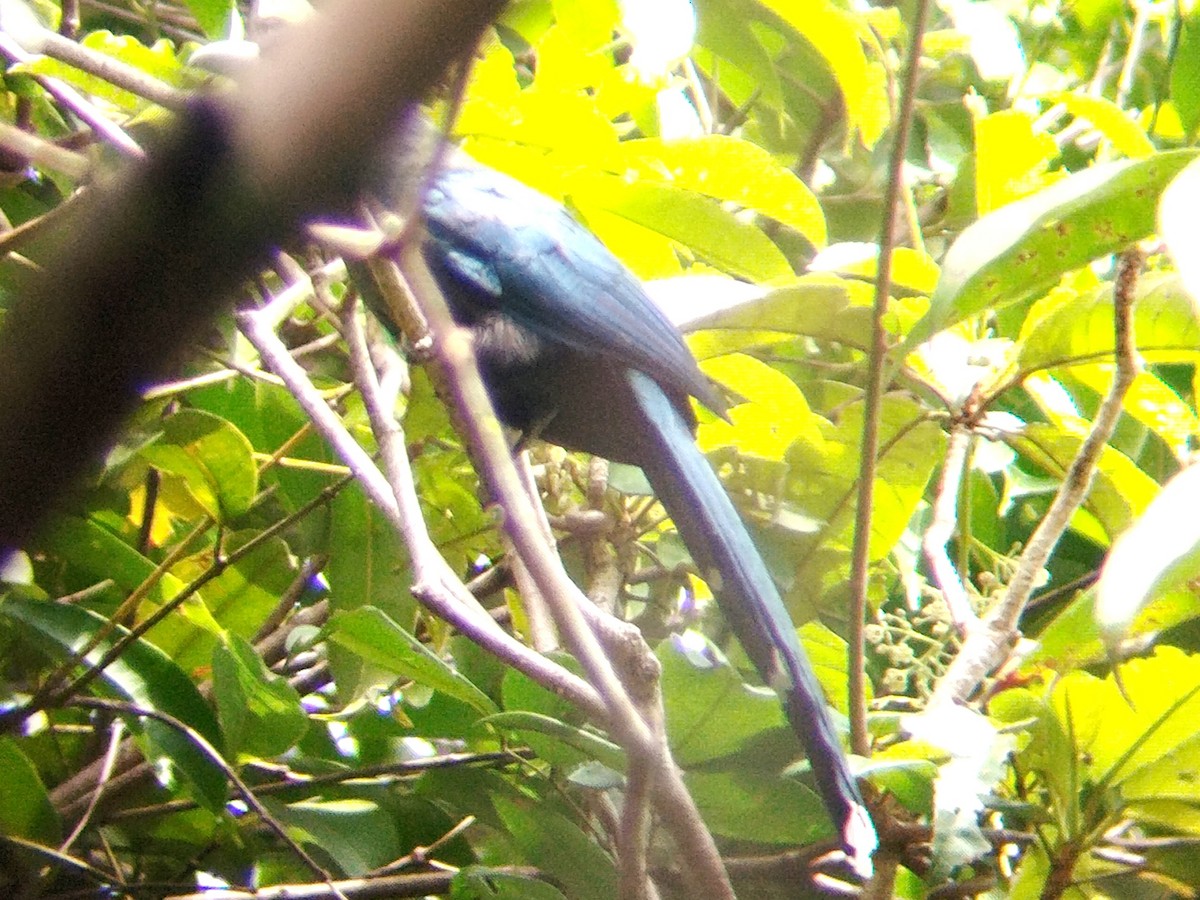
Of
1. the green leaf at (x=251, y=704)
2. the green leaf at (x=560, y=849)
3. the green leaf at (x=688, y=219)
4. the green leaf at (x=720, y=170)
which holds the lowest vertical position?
the green leaf at (x=560, y=849)

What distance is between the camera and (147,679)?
1990 mm

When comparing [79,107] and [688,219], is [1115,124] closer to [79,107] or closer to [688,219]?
[688,219]

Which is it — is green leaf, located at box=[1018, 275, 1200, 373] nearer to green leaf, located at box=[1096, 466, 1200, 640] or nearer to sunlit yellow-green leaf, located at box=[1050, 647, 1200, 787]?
sunlit yellow-green leaf, located at box=[1050, 647, 1200, 787]

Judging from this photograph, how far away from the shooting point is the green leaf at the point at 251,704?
71.6 inches

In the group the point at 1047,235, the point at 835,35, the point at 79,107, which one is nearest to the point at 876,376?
the point at 1047,235

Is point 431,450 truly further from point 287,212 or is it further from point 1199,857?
point 287,212

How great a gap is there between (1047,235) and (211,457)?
1.28m

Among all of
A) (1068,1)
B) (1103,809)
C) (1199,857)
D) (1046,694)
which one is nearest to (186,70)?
(1046,694)

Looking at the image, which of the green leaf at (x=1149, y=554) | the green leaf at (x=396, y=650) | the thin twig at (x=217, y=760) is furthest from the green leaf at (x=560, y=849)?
the green leaf at (x=1149, y=554)

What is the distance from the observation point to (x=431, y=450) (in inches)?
99.2

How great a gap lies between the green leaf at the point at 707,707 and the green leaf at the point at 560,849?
177 mm

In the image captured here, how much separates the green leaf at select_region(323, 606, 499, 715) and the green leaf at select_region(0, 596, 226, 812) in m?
0.32

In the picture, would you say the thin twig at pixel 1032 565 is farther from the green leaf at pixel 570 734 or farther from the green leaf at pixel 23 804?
the green leaf at pixel 23 804

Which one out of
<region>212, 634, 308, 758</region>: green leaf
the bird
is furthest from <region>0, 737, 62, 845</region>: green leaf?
the bird
